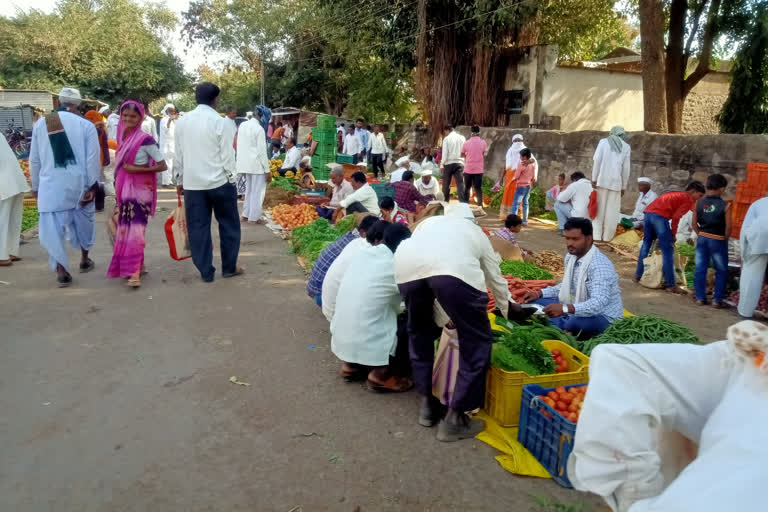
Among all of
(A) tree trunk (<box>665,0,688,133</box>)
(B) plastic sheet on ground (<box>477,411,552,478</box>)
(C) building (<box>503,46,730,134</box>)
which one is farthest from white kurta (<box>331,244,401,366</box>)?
(C) building (<box>503,46,730,134</box>)

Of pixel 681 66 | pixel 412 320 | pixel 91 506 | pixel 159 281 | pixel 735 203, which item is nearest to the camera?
pixel 91 506

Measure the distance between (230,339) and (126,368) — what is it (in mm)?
928

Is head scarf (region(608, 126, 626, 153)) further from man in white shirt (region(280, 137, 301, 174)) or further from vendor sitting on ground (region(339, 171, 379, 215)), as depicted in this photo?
man in white shirt (region(280, 137, 301, 174))

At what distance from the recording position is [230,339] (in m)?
5.18

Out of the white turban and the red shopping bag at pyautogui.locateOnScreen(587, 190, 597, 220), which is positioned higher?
the white turban

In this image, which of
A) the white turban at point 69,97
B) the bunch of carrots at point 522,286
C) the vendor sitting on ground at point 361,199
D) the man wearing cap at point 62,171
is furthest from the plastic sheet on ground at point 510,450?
the white turban at point 69,97

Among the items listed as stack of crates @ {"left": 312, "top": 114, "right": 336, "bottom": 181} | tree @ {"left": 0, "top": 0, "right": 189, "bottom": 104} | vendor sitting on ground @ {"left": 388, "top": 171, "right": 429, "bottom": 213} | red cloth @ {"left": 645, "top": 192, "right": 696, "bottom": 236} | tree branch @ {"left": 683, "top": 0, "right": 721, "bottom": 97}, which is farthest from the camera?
tree @ {"left": 0, "top": 0, "right": 189, "bottom": 104}

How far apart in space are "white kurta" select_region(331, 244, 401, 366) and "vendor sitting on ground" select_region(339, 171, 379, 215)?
4.64 meters

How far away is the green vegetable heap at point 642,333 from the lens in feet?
13.0

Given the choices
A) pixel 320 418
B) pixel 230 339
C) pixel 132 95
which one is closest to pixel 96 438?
pixel 320 418

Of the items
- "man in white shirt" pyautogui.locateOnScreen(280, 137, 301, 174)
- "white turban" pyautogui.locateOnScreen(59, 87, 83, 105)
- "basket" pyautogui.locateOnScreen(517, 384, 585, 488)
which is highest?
"white turban" pyautogui.locateOnScreen(59, 87, 83, 105)

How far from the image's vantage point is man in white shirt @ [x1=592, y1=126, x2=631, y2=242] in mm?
9742

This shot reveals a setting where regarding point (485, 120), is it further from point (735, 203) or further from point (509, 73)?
point (735, 203)

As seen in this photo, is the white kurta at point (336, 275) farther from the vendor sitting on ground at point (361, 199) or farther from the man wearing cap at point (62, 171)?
the vendor sitting on ground at point (361, 199)
